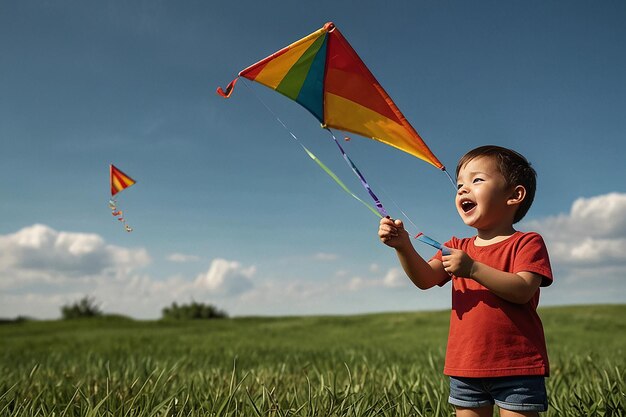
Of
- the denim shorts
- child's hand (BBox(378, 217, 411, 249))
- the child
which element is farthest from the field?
child's hand (BBox(378, 217, 411, 249))

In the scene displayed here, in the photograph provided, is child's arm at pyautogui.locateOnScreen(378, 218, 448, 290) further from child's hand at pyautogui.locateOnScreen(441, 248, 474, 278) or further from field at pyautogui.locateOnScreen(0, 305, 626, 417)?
field at pyautogui.locateOnScreen(0, 305, 626, 417)

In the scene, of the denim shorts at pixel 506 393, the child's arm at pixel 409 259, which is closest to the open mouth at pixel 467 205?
the child's arm at pixel 409 259

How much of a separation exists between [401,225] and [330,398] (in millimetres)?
1153

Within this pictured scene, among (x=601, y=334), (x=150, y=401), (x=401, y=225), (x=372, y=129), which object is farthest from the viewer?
(x=601, y=334)

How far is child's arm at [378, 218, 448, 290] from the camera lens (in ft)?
8.46

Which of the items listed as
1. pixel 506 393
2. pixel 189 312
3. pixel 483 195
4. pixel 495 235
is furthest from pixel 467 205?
pixel 189 312

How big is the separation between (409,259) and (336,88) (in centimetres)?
94

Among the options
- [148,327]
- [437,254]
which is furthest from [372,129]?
[148,327]

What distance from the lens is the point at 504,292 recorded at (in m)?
2.37

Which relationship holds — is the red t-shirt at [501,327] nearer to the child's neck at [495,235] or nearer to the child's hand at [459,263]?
the child's neck at [495,235]

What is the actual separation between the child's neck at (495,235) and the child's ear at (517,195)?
0.47 ft

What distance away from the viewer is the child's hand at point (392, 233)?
2566 millimetres

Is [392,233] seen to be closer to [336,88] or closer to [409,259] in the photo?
[409,259]

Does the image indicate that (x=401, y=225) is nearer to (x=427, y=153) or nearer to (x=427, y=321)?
(x=427, y=153)
